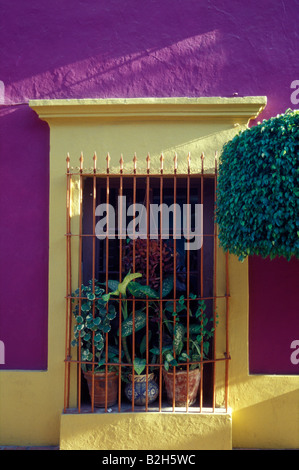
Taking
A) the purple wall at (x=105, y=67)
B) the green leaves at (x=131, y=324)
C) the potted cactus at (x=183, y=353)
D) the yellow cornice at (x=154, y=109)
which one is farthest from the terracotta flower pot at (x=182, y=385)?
the yellow cornice at (x=154, y=109)

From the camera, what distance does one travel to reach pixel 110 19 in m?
3.91

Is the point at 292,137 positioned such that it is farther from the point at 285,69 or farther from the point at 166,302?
the point at 166,302

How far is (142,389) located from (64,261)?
132cm

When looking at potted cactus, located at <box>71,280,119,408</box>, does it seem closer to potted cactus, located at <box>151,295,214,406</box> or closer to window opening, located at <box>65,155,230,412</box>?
window opening, located at <box>65,155,230,412</box>

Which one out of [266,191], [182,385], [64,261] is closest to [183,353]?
[182,385]

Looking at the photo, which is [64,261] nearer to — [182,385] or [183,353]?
[183,353]

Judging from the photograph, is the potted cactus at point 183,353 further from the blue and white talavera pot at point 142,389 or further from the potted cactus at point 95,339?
the potted cactus at point 95,339

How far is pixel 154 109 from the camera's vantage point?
3750 millimetres

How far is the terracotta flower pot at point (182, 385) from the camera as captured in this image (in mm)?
3582

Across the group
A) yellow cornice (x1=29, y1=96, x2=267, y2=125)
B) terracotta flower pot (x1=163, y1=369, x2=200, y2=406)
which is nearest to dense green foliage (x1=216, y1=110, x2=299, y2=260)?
yellow cornice (x1=29, y1=96, x2=267, y2=125)

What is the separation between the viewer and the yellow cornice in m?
3.70

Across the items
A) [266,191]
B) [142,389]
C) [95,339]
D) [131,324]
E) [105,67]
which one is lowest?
[142,389]

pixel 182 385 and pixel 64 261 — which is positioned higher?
pixel 64 261

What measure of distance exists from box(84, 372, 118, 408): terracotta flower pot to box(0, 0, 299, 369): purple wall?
0.82 meters
